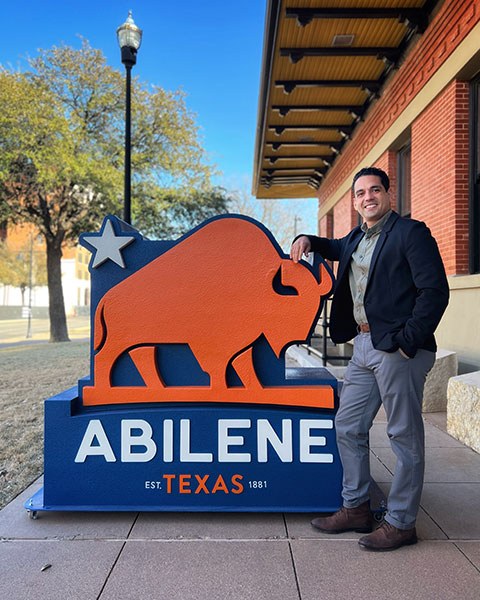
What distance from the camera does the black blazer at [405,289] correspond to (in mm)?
2531

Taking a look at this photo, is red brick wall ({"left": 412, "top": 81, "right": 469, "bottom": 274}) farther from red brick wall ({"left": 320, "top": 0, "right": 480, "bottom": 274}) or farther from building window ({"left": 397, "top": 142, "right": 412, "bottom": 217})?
building window ({"left": 397, "top": 142, "right": 412, "bottom": 217})

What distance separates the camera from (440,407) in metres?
6.11

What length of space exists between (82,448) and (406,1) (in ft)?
25.5

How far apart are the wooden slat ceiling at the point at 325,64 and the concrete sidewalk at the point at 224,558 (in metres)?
7.25

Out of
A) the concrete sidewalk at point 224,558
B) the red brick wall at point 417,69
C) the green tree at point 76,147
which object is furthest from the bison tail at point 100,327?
the green tree at point 76,147

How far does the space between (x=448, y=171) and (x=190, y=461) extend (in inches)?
231

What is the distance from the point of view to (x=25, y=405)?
21.7 ft

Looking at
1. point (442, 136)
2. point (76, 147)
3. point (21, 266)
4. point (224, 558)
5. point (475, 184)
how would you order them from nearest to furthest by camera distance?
point (224, 558), point (475, 184), point (442, 136), point (76, 147), point (21, 266)

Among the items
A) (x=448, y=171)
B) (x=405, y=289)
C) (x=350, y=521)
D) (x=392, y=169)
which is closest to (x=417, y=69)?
(x=392, y=169)

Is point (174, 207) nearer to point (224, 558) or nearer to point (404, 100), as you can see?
point (404, 100)

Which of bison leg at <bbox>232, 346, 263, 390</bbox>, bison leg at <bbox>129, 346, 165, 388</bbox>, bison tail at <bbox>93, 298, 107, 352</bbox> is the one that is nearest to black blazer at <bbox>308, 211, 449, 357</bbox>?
bison leg at <bbox>232, 346, 263, 390</bbox>

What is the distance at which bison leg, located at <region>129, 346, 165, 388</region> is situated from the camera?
10.5 feet

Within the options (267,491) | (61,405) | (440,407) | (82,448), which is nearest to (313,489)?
(267,491)

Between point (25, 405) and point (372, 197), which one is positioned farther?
point (25, 405)
